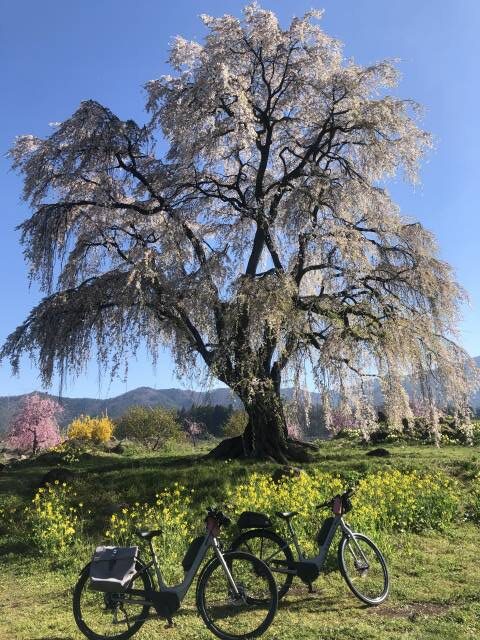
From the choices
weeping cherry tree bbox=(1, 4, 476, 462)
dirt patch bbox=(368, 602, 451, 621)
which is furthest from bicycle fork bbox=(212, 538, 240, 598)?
weeping cherry tree bbox=(1, 4, 476, 462)

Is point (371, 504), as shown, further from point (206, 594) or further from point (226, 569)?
point (206, 594)

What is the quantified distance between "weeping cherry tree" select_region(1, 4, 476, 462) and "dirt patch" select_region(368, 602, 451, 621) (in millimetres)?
8004

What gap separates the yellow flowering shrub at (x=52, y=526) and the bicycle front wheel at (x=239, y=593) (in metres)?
3.86

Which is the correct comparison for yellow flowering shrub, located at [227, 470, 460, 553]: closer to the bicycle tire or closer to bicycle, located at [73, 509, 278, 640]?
the bicycle tire

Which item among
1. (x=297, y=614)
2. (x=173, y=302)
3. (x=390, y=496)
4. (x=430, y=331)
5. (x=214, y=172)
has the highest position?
(x=214, y=172)

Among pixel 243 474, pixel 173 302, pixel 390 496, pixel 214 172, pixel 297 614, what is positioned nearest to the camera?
pixel 297 614

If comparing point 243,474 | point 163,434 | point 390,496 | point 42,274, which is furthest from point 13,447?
point 390,496

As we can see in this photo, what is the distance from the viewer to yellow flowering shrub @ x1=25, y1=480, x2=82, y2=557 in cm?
856

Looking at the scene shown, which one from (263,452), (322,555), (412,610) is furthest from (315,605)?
(263,452)

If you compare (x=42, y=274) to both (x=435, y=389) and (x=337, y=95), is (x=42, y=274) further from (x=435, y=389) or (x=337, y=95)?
(x=435, y=389)

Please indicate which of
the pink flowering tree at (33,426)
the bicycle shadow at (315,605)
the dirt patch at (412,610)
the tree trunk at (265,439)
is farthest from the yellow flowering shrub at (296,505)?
the pink flowering tree at (33,426)

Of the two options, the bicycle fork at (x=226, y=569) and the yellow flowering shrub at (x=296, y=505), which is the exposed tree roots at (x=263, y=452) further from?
the bicycle fork at (x=226, y=569)

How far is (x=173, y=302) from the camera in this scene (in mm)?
14852

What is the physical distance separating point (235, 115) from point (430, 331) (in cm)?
833
